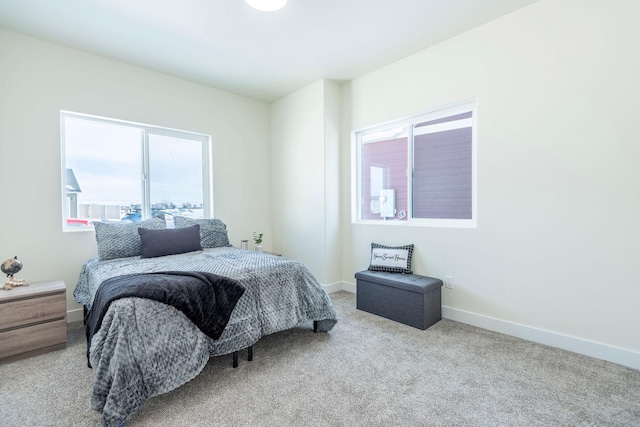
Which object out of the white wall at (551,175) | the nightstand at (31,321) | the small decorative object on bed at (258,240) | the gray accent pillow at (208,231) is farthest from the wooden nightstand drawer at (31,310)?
the white wall at (551,175)

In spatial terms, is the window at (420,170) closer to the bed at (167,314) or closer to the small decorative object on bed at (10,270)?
the bed at (167,314)

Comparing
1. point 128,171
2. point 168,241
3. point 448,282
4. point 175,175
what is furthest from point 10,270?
point 448,282

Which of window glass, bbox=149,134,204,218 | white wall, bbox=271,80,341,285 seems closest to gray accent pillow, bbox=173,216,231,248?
window glass, bbox=149,134,204,218

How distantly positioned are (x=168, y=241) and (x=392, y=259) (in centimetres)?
230

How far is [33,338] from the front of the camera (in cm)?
223

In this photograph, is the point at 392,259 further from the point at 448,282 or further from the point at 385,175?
the point at 385,175

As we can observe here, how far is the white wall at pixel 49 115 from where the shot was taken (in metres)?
2.64

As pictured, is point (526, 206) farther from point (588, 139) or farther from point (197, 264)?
point (197, 264)

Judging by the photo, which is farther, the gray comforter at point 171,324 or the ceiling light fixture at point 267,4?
the ceiling light fixture at point 267,4

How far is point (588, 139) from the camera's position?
215 centimetres

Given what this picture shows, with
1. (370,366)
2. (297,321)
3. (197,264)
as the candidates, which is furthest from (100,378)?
(370,366)

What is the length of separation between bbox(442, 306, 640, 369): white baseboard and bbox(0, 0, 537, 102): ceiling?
2.60 meters

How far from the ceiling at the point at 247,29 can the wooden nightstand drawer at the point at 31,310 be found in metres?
2.27

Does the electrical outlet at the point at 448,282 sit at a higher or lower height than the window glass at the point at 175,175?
lower
